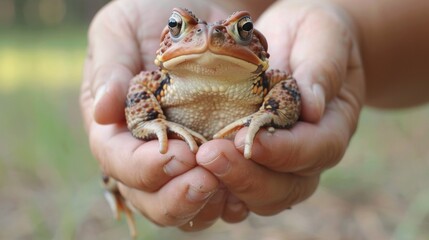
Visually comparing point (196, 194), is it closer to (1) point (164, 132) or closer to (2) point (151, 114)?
(1) point (164, 132)

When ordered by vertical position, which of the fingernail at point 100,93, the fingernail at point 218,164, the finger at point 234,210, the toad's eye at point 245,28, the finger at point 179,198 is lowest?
the finger at point 234,210

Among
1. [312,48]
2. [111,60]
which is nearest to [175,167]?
[111,60]

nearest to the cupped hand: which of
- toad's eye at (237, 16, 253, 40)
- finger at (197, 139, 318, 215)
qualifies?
finger at (197, 139, 318, 215)

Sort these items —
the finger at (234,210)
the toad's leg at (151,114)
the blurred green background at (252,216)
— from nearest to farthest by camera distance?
the toad's leg at (151,114) → the finger at (234,210) → the blurred green background at (252,216)

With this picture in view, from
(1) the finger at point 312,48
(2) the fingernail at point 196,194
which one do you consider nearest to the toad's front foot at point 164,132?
(2) the fingernail at point 196,194

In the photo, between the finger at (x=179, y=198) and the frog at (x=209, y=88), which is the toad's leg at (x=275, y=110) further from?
the finger at (x=179, y=198)

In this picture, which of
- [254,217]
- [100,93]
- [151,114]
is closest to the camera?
[151,114]

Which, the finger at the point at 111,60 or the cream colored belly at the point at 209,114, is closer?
the cream colored belly at the point at 209,114

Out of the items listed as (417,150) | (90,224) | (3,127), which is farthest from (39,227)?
(417,150)
